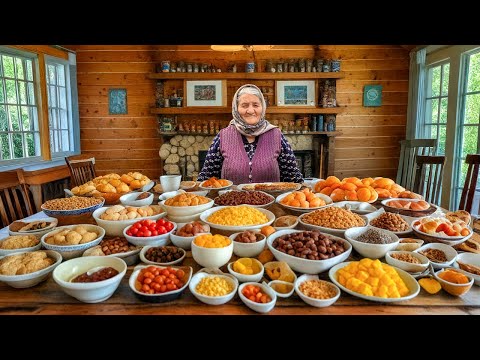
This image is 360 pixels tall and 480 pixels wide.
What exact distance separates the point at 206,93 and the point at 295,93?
1.44 meters

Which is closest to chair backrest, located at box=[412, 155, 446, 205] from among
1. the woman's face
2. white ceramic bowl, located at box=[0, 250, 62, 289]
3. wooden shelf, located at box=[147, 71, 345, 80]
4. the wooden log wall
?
the woman's face

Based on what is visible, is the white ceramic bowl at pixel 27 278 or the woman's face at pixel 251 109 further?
the woman's face at pixel 251 109

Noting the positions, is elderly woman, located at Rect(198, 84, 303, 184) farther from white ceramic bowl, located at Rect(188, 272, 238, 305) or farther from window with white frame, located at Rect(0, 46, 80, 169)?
window with white frame, located at Rect(0, 46, 80, 169)

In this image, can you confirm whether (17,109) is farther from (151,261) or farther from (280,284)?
(280,284)

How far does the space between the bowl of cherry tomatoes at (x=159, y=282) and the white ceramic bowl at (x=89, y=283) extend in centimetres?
6

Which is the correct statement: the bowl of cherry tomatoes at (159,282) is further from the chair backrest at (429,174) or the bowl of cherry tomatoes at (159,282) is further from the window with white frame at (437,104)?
the window with white frame at (437,104)

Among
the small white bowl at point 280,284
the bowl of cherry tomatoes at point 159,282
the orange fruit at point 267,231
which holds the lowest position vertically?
the small white bowl at point 280,284

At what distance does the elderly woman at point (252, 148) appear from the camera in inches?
117

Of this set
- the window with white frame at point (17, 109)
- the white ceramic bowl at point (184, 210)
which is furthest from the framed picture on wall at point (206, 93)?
the white ceramic bowl at point (184, 210)

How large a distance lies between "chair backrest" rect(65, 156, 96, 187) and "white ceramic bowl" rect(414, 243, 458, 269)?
2.91 m
